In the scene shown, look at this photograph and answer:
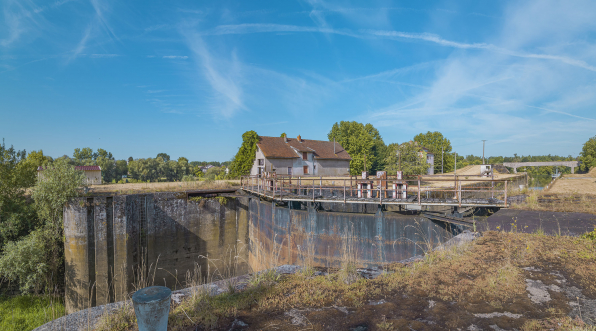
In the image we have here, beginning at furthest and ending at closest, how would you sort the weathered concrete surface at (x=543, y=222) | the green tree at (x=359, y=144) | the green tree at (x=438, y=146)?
the green tree at (x=438, y=146) < the green tree at (x=359, y=144) < the weathered concrete surface at (x=543, y=222)

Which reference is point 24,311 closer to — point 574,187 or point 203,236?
point 203,236

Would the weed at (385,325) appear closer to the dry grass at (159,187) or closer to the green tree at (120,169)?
the dry grass at (159,187)

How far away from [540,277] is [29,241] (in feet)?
64.7

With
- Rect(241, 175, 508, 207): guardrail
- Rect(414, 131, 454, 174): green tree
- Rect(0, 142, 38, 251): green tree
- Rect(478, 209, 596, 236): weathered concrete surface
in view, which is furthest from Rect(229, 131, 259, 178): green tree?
Rect(414, 131, 454, 174): green tree

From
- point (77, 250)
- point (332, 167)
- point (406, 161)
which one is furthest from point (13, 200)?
point (406, 161)

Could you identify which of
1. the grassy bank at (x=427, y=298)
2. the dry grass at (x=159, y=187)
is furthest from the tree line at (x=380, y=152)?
the grassy bank at (x=427, y=298)

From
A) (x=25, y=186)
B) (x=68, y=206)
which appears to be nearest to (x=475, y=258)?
(x=68, y=206)

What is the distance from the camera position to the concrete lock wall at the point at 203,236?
991 cm

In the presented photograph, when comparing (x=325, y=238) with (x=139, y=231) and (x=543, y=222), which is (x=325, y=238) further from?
(x=139, y=231)

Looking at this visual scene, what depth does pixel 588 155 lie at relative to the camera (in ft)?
164

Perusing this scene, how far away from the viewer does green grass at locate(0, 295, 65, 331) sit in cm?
1220

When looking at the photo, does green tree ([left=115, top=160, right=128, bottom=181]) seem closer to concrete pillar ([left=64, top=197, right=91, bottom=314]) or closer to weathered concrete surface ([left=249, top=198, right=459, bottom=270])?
concrete pillar ([left=64, top=197, right=91, bottom=314])

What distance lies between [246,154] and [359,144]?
23.2m

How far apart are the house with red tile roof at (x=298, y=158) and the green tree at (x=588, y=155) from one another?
45.4 meters
